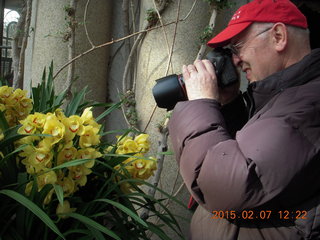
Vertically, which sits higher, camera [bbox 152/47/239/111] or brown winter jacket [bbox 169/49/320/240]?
camera [bbox 152/47/239/111]

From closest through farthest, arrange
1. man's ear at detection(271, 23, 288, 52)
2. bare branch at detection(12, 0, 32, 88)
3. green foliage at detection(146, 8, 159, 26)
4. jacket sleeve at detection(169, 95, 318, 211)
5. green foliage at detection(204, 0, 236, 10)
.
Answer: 1. jacket sleeve at detection(169, 95, 318, 211)
2. man's ear at detection(271, 23, 288, 52)
3. green foliage at detection(204, 0, 236, 10)
4. green foliage at detection(146, 8, 159, 26)
5. bare branch at detection(12, 0, 32, 88)

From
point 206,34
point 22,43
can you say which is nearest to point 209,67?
point 206,34

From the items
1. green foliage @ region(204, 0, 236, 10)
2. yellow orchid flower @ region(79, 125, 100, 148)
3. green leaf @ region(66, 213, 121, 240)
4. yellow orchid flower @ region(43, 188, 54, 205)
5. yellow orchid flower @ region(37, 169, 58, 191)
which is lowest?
green leaf @ region(66, 213, 121, 240)

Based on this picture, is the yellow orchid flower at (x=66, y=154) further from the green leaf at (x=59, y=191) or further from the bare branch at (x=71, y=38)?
the bare branch at (x=71, y=38)

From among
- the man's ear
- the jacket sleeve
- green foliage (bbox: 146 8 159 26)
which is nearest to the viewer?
the jacket sleeve

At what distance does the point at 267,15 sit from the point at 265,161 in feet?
1.84

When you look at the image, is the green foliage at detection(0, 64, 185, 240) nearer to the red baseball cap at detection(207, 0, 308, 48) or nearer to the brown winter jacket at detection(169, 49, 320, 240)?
the brown winter jacket at detection(169, 49, 320, 240)

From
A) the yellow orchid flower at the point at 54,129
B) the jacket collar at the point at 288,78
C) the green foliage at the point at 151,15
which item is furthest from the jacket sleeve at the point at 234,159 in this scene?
the green foliage at the point at 151,15

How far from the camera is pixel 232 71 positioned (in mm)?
1334

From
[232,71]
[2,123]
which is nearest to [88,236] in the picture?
[2,123]

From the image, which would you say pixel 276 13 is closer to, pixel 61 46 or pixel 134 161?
pixel 134 161

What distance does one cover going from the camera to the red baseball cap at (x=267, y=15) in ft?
3.99

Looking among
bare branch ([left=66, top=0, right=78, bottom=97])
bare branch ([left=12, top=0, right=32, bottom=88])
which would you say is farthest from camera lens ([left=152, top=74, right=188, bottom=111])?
bare branch ([left=12, top=0, right=32, bottom=88])

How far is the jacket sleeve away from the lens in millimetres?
928
